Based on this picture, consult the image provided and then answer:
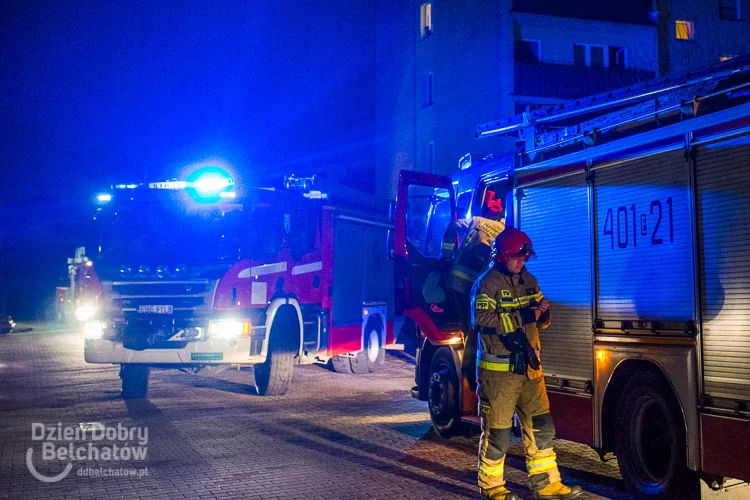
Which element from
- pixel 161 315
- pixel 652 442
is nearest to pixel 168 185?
pixel 161 315

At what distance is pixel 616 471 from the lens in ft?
21.9

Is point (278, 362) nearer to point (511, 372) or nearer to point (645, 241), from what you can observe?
point (511, 372)

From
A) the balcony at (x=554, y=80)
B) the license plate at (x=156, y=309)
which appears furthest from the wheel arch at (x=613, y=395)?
the balcony at (x=554, y=80)

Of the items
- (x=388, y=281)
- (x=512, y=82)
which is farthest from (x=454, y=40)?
(x=388, y=281)

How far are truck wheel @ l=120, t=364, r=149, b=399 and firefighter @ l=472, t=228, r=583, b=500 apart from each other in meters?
6.84

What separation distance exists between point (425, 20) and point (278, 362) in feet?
81.6

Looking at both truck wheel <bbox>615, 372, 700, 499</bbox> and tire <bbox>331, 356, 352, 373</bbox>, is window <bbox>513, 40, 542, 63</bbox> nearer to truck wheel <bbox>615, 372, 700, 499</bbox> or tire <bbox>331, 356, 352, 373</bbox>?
tire <bbox>331, 356, 352, 373</bbox>

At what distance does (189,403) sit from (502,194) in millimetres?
5508

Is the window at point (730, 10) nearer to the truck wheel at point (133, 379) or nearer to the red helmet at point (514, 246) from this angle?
the truck wheel at point (133, 379)

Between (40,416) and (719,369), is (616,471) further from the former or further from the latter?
(40,416)

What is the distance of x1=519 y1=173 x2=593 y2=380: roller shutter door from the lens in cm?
625

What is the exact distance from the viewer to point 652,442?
555cm

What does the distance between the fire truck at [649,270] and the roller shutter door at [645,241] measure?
0.04ft

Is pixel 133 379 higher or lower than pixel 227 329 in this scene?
lower
